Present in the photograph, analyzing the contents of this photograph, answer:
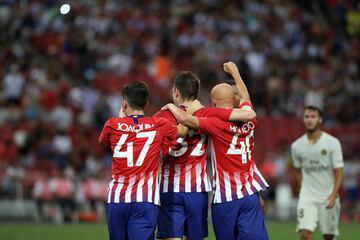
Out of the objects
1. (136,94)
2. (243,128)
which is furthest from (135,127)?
(243,128)

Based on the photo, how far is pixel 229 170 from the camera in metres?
9.93

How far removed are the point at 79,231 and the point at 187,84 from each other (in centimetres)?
970

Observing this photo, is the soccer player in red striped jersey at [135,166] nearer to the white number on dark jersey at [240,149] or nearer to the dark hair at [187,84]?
the dark hair at [187,84]

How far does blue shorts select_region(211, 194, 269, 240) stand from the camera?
32.3 ft

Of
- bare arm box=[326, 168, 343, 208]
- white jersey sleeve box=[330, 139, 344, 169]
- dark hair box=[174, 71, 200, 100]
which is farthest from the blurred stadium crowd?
dark hair box=[174, 71, 200, 100]

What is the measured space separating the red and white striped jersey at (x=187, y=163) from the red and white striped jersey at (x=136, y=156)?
1.36 ft

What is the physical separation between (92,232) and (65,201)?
463 cm

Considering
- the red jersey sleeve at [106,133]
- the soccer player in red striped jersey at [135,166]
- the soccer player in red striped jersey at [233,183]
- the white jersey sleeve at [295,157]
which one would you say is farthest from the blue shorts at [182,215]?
the white jersey sleeve at [295,157]

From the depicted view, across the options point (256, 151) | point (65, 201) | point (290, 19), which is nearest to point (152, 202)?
point (65, 201)

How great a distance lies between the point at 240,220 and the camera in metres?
9.89

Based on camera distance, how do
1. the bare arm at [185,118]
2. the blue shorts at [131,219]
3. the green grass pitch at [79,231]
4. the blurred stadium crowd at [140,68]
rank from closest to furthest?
1. the blue shorts at [131,219]
2. the bare arm at [185,118]
3. the green grass pitch at [79,231]
4. the blurred stadium crowd at [140,68]

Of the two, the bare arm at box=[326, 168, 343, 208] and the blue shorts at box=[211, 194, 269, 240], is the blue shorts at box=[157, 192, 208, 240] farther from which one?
the bare arm at box=[326, 168, 343, 208]

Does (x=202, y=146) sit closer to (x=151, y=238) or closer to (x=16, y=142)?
(x=151, y=238)

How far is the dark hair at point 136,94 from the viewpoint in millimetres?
9609
